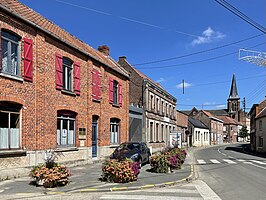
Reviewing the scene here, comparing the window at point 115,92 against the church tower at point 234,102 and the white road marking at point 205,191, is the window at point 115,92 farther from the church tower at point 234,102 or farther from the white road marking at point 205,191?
the church tower at point 234,102

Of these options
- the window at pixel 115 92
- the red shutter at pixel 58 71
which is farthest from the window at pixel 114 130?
the red shutter at pixel 58 71

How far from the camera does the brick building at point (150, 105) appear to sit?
30719mm

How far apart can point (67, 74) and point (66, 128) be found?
9.88 feet

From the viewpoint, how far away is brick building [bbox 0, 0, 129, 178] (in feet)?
41.8

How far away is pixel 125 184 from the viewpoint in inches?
439

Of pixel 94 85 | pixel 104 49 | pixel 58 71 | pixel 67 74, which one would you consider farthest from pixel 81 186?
pixel 104 49

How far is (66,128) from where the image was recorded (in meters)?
17.1

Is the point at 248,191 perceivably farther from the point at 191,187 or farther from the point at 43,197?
the point at 43,197

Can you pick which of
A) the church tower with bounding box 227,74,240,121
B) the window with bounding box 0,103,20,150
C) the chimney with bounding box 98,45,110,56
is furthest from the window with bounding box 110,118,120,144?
the church tower with bounding box 227,74,240,121

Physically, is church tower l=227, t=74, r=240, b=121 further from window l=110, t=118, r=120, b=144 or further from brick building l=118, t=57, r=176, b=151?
window l=110, t=118, r=120, b=144

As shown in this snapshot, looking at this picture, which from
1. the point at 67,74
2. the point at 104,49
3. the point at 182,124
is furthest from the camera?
the point at 182,124

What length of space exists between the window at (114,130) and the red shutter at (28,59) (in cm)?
1025

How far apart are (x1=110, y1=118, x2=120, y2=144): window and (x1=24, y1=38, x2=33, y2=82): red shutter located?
1025 centimetres

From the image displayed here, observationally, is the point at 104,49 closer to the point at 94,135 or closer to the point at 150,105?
the point at 150,105
